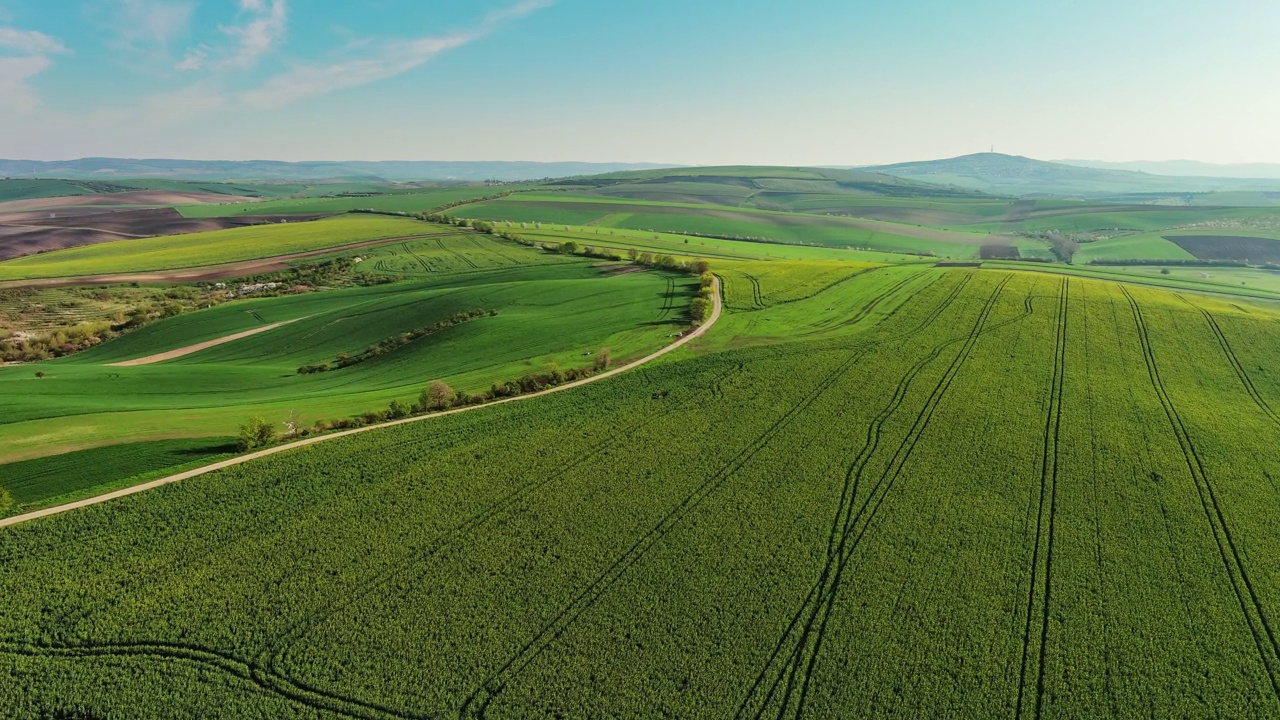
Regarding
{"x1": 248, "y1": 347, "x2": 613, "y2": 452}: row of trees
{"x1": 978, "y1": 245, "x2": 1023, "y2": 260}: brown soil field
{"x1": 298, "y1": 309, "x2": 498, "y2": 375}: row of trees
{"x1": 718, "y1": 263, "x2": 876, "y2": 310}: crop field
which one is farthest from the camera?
{"x1": 978, "y1": 245, "x2": 1023, "y2": 260}: brown soil field

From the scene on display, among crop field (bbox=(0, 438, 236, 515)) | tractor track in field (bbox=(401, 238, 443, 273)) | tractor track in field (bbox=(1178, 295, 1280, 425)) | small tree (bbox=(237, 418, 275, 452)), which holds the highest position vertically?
tractor track in field (bbox=(401, 238, 443, 273))

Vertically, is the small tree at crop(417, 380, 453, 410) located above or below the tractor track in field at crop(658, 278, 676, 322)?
below

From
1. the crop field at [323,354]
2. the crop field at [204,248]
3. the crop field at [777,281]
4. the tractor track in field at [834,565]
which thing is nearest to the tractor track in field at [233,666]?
the tractor track in field at [834,565]

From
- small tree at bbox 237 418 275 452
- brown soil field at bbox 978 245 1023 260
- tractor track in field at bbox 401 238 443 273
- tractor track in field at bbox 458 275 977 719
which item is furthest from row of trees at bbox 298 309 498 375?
brown soil field at bbox 978 245 1023 260

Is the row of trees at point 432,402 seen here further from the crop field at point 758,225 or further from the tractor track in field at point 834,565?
the crop field at point 758,225

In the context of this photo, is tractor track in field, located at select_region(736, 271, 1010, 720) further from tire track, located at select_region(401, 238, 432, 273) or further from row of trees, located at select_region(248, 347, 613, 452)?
tire track, located at select_region(401, 238, 432, 273)
